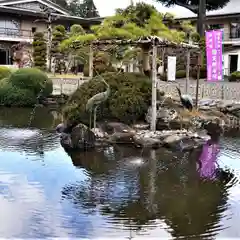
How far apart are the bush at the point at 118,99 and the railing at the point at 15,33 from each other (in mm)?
27330

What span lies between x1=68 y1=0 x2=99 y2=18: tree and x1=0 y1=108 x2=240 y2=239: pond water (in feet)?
182

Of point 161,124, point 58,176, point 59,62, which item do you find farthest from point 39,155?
point 59,62

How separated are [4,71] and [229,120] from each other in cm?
1419

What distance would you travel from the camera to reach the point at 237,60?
3588 centimetres

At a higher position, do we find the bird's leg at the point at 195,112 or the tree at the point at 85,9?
the tree at the point at 85,9

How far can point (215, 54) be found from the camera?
1727 centimetres

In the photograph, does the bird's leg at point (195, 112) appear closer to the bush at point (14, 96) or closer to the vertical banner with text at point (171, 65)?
the vertical banner with text at point (171, 65)

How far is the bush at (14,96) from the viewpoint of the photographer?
21.9 m

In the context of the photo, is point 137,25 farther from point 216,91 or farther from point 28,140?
point 216,91

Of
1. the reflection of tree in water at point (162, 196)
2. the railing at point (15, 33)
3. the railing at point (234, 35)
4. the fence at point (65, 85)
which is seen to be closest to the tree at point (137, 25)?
the reflection of tree in water at point (162, 196)

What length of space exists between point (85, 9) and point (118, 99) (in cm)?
5588

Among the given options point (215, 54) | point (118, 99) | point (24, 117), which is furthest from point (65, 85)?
point (118, 99)

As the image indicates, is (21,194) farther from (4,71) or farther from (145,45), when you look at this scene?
(4,71)

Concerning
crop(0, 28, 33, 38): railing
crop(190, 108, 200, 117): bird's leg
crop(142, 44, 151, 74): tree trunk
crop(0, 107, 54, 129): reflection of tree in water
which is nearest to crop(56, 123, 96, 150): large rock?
crop(0, 107, 54, 129): reflection of tree in water
